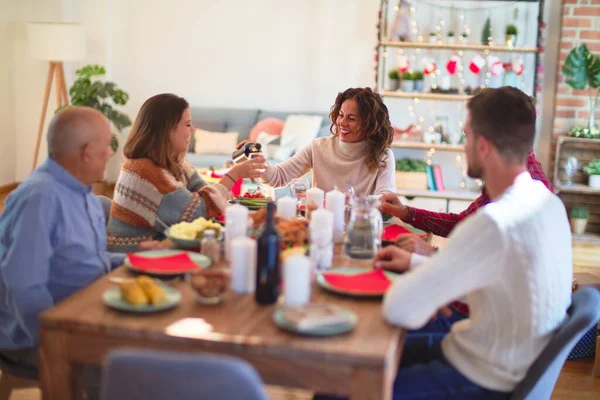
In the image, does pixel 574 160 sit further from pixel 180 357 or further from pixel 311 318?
pixel 180 357

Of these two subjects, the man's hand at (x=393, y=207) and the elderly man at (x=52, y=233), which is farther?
the man's hand at (x=393, y=207)

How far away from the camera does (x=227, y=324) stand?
72.7 inches

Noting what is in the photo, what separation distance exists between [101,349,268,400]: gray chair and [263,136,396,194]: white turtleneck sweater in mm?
2238

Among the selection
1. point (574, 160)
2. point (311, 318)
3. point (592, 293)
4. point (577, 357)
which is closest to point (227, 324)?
point (311, 318)

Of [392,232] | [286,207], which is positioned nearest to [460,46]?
[392,232]

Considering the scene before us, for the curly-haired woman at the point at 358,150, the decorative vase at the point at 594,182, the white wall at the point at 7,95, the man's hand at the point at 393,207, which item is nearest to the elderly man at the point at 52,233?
the man's hand at the point at 393,207

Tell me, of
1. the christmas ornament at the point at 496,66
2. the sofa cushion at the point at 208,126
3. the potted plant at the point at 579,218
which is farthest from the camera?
the sofa cushion at the point at 208,126

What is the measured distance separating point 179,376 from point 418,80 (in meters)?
5.77

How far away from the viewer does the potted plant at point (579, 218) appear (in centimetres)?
655

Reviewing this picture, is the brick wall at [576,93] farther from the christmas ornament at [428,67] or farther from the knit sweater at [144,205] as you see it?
the knit sweater at [144,205]

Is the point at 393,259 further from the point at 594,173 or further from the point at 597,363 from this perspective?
the point at 594,173

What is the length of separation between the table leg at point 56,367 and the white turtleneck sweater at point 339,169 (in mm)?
1944

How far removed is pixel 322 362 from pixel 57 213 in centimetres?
96

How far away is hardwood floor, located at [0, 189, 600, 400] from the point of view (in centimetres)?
317
